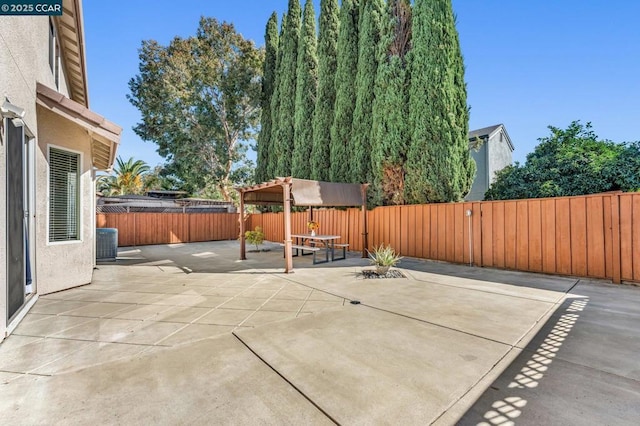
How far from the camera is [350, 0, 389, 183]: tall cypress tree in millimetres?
10383

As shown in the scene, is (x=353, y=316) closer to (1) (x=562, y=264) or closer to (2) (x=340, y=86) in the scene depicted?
(1) (x=562, y=264)

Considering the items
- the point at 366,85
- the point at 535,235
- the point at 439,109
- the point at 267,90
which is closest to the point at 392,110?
the point at 439,109

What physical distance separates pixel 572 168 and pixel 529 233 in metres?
3.89

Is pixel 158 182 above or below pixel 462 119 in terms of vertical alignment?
above

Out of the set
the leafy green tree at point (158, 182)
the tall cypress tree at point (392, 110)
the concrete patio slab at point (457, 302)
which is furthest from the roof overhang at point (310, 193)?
the leafy green tree at point (158, 182)

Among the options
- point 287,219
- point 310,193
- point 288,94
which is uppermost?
point 288,94

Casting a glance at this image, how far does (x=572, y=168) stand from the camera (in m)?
8.38

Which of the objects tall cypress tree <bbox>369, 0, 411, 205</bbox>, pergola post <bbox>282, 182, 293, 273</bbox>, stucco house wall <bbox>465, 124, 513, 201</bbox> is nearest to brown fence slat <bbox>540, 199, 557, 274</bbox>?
tall cypress tree <bbox>369, 0, 411, 205</bbox>

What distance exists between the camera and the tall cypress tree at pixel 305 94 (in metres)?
13.2

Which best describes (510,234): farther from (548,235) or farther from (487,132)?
(487,132)

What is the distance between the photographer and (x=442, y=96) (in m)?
8.20

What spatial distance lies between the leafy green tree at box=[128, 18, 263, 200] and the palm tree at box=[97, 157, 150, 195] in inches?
435

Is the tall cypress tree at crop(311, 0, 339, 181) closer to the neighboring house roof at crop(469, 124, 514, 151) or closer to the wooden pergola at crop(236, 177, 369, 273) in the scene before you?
the wooden pergola at crop(236, 177, 369, 273)

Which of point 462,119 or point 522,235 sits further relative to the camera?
point 462,119
